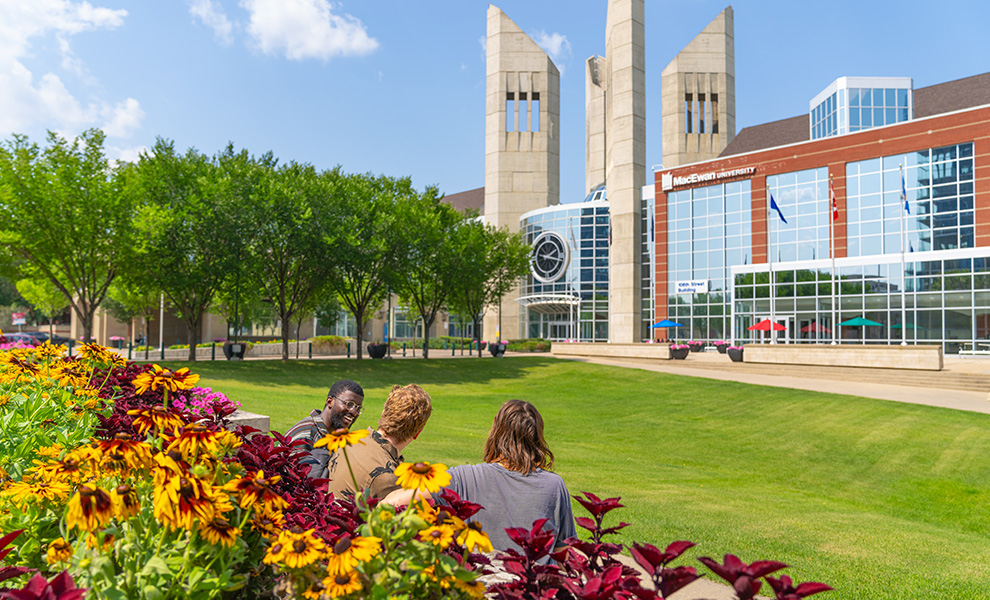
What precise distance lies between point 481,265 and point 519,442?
115 feet

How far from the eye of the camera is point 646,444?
579 inches

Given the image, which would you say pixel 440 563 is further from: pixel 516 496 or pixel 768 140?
pixel 768 140

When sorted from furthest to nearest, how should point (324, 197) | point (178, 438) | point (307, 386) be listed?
point (324, 197)
point (307, 386)
point (178, 438)

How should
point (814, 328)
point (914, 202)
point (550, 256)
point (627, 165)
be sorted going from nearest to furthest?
1. point (914, 202)
2. point (814, 328)
3. point (627, 165)
4. point (550, 256)

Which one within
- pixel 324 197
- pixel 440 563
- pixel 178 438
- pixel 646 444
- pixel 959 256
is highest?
pixel 324 197

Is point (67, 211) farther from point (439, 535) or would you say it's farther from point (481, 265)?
point (439, 535)

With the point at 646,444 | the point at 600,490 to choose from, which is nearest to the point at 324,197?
the point at 646,444

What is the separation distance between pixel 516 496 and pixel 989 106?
51927 mm

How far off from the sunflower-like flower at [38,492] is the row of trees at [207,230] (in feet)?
81.1

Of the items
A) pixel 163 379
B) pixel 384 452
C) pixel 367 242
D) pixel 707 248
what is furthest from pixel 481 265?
pixel 163 379

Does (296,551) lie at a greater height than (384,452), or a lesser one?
greater

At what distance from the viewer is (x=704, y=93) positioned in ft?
209

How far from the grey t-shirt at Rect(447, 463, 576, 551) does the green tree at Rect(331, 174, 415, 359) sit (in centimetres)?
2834

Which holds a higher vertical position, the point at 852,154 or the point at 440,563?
the point at 852,154
